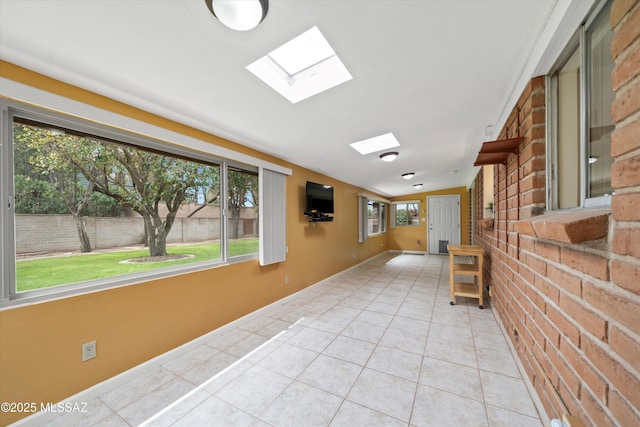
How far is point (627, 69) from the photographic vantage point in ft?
2.35

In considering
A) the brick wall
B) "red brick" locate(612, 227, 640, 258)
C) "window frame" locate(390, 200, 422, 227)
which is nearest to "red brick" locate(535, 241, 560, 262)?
the brick wall

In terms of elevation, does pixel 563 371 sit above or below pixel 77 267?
below

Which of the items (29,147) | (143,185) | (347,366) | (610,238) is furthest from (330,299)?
(29,147)

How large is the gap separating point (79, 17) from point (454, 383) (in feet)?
10.4

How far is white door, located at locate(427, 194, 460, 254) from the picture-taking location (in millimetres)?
7340

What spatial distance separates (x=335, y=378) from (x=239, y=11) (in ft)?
7.84

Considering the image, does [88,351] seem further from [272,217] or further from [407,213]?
[407,213]

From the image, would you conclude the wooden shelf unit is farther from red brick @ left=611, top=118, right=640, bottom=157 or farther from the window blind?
red brick @ left=611, top=118, right=640, bottom=157

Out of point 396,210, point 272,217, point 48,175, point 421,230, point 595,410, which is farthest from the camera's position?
point 396,210

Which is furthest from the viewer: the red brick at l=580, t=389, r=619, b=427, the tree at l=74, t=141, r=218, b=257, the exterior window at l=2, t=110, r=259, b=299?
the tree at l=74, t=141, r=218, b=257

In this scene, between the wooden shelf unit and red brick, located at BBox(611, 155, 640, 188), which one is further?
the wooden shelf unit

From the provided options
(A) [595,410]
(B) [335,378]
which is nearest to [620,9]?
(A) [595,410]

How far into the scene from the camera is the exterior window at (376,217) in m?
6.94

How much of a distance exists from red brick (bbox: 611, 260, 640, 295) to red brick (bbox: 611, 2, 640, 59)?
0.70 metres
